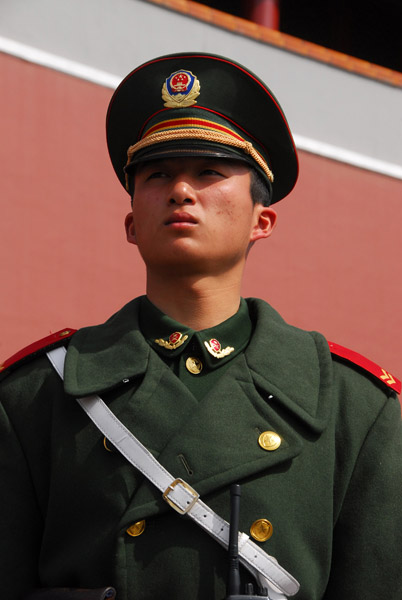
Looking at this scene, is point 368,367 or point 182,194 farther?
point 368,367

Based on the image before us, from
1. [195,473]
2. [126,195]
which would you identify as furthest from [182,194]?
[126,195]

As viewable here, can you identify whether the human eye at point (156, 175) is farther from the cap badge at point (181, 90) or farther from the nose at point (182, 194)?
the cap badge at point (181, 90)

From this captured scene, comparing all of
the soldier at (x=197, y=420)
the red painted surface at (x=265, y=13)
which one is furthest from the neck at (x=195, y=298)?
the red painted surface at (x=265, y=13)

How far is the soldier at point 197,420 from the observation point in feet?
5.87

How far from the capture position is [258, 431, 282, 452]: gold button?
1.84 meters

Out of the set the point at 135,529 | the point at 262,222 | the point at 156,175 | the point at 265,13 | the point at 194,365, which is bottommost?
the point at 135,529

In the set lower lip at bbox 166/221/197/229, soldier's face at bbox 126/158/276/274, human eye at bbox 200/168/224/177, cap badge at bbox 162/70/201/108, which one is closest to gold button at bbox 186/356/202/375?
soldier's face at bbox 126/158/276/274

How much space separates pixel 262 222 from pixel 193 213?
0.28 m

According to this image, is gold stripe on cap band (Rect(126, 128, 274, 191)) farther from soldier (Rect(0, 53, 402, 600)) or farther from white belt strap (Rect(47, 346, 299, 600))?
white belt strap (Rect(47, 346, 299, 600))

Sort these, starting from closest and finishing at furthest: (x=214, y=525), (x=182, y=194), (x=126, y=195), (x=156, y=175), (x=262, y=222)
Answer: (x=214, y=525)
(x=182, y=194)
(x=156, y=175)
(x=262, y=222)
(x=126, y=195)

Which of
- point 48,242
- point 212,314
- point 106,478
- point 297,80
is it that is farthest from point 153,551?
point 297,80

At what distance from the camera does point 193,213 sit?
1.93 meters

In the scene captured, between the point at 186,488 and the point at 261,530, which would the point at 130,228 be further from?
the point at 261,530

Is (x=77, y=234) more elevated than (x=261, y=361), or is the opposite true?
(x=261, y=361)
